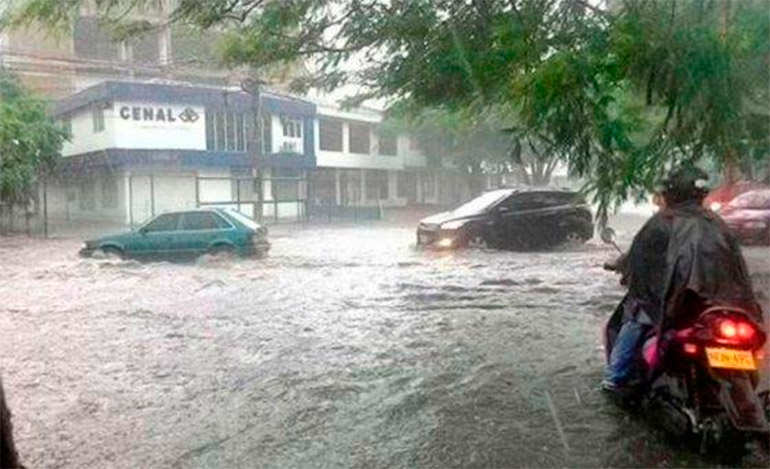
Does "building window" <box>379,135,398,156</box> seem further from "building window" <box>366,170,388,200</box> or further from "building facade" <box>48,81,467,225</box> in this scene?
"building window" <box>366,170,388,200</box>

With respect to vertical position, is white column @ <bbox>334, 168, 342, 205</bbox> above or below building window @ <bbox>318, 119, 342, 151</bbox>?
below

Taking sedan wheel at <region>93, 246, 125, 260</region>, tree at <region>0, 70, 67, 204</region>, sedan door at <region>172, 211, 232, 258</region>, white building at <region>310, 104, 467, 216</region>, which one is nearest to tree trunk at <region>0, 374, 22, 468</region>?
tree at <region>0, 70, 67, 204</region>

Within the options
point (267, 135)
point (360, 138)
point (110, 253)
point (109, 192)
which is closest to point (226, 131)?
point (109, 192)

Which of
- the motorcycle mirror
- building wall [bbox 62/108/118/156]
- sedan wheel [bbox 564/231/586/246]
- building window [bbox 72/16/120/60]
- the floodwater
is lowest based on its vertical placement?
the floodwater

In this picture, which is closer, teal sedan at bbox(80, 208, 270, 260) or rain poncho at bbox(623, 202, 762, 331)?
rain poncho at bbox(623, 202, 762, 331)

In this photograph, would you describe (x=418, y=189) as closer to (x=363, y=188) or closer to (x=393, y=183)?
(x=393, y=183)

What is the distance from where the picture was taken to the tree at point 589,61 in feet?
9.21

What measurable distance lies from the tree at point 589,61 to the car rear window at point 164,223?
6.90 m

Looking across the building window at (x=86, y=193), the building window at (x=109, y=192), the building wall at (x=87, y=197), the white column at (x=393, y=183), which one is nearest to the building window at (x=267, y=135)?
the building wall at (x=87, y=197)

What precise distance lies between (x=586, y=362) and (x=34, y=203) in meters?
7.68

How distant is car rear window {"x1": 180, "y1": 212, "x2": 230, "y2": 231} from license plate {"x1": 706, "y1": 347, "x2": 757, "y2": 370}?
10.1 m

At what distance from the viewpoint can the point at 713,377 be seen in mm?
2975

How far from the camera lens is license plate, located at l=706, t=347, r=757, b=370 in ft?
9.41

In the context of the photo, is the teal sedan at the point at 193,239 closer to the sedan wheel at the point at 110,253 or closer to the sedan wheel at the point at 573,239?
the sedan wheel at the point at 110,253
